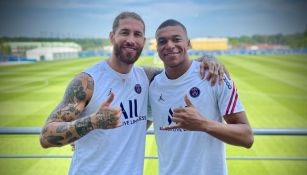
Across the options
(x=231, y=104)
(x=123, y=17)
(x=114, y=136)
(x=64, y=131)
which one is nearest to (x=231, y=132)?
(x=231, y=104)

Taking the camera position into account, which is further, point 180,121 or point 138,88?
point 138,88

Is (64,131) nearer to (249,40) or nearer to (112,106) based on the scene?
(112,106)

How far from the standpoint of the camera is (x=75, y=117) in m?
2.68

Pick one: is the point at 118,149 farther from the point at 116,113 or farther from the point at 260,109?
the point at 260,109

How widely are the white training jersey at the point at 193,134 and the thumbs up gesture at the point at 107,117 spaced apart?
71 centimetres

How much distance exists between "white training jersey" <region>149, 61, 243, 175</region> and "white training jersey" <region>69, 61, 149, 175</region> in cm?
24

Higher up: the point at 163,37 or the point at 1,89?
the point at 163,37

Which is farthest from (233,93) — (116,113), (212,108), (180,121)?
(116,113)

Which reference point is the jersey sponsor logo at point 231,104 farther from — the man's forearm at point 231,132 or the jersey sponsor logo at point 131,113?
the jersey sponsor logo at point 131,113

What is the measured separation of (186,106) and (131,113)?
52 cm

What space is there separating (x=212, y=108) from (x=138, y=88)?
728 mm

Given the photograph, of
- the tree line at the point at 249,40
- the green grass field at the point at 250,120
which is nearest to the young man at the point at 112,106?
the green grass field at the point at 250,120

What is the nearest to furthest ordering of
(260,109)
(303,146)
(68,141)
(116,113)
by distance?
1. (116,113)
2. (68,141)
3. (303,146)
4. (260,109)

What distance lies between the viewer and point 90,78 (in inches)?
110
